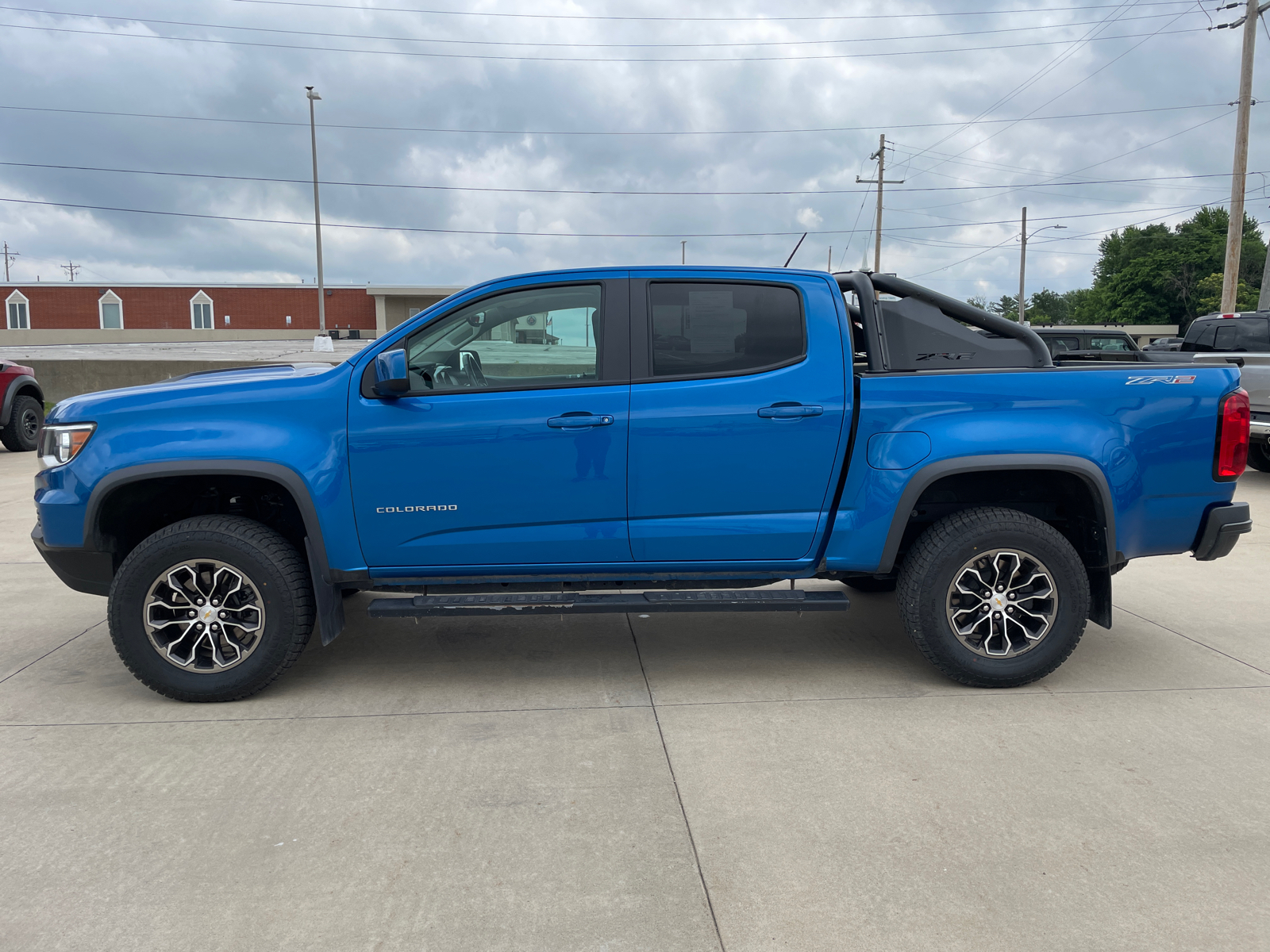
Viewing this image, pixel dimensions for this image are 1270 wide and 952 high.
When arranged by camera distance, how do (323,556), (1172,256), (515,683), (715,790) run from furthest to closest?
1. (1172,256)
2. (515,683)
3. (323,556)
4. (715,790)

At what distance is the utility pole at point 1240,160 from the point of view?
67.4 ft

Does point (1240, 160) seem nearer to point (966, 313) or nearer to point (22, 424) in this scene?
point (966, 313)

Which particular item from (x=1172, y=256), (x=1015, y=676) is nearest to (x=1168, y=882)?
(x=1015, y=676)

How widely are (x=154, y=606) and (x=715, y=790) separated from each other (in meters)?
2.60

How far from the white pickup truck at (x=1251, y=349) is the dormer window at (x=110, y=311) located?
2530 inches

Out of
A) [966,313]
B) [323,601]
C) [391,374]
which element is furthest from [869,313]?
[323,601]

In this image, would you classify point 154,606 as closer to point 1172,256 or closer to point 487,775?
point 487,775

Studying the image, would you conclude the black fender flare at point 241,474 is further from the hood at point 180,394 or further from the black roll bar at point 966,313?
the black roll bar at point 966,313

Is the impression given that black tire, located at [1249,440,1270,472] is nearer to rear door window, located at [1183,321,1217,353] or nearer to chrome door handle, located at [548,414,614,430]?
rear door window, located at [1183,321,1217,353]

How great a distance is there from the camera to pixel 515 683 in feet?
14.9

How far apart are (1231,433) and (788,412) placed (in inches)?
77.8

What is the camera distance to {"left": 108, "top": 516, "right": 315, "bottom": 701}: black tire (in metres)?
4.16

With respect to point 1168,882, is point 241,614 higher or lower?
higher

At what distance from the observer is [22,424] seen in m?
13.5
